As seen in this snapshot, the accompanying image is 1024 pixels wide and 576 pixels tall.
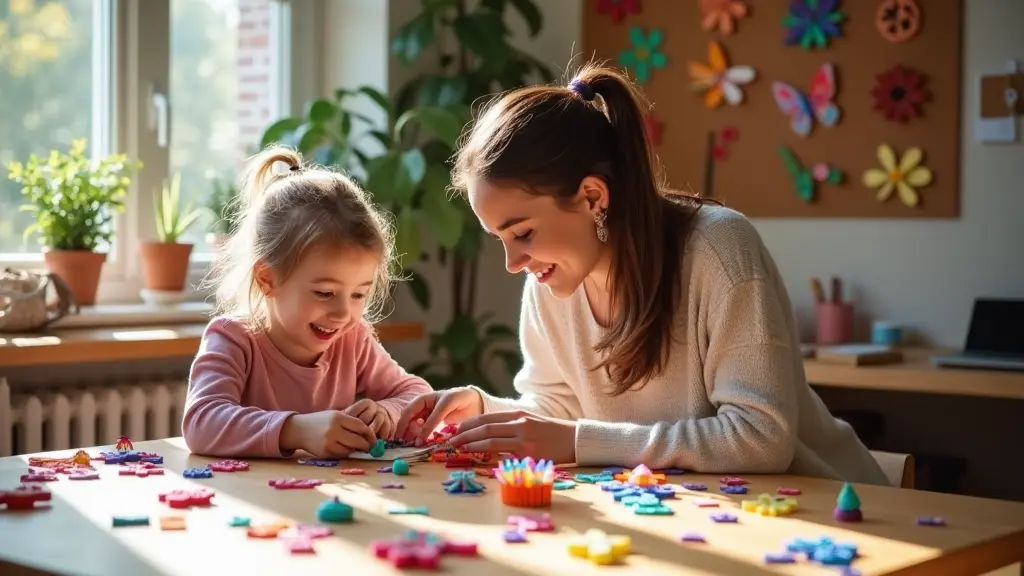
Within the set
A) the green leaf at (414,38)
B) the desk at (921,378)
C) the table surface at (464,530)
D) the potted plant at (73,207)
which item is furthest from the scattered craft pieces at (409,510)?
the green leaf at (414,38)

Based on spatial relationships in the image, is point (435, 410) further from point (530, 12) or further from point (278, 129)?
point (530, 12)

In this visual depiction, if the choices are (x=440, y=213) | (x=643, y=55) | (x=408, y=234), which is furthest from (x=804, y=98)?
(x=408, y=234)

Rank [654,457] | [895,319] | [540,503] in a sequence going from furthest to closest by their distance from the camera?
[895,319], [654,457], [540,503]

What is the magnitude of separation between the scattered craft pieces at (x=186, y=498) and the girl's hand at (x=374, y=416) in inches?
17.3

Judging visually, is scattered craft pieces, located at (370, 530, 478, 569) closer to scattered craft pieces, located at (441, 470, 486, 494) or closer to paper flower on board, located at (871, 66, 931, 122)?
scattered craft pieces, located at (441, 470, 486, 494)

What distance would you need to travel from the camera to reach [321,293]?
1841 mm

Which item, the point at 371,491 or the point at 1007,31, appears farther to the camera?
the point at 1007,31

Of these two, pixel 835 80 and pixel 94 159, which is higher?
pixel 835 80

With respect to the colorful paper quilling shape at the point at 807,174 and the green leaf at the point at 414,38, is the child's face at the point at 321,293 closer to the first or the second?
the green leaf at the point at 414,38

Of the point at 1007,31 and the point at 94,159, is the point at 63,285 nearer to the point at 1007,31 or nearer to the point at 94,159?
the point at 94,159

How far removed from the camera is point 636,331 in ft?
5.77

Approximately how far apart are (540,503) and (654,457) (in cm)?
30

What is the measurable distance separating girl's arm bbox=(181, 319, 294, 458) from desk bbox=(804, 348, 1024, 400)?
1500 mm

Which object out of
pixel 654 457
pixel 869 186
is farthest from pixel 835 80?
pixel 654 457
